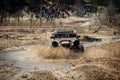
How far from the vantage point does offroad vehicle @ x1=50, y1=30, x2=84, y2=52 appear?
82.8ft

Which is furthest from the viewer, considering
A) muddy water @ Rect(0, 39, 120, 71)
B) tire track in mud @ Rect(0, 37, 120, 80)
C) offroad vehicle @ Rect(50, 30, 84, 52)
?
offroad vehicle @ Rect(50, 30, 84, 52)

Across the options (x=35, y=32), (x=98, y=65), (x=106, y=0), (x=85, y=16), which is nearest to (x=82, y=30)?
(x=35, y=32)

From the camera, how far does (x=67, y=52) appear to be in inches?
971

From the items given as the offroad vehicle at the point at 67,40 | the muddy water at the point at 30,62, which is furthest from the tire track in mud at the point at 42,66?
the offroad vehicle at the point at 67,40

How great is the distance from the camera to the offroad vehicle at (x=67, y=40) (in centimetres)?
2525

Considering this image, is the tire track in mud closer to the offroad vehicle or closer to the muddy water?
the muddy water

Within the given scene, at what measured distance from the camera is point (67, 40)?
2561 cm

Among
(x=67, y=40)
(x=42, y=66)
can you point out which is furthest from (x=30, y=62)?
(x=67, y=40)

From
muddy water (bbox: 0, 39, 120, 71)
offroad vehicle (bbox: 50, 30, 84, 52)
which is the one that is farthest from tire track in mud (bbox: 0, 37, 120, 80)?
offroad vehicle (bbox: 50, 30, 84, 52)

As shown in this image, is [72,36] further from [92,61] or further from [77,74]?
[77,74]

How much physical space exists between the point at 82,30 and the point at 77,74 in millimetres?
38372

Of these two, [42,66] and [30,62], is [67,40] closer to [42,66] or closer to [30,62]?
[30,62]

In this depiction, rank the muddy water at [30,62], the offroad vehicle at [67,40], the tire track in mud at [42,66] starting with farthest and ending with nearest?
the offroad vehicle at [67,40], the muddy water at [30,62], the tire track in mud at [42,66]

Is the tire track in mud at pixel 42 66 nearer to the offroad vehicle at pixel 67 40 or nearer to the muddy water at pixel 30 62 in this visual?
the muddy water at pixel 30 62
